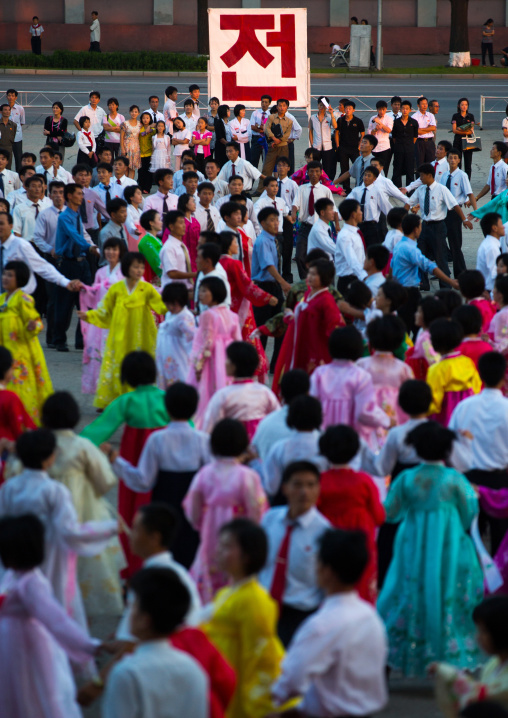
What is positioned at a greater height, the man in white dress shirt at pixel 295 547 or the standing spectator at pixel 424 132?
the standing spectator at pixel 424 132

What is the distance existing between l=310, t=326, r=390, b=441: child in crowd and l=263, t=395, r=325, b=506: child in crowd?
0.76 meters

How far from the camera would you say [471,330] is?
700cm

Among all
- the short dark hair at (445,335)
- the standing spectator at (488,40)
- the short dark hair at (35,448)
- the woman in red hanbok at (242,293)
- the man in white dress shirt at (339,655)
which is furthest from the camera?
the standing spectator at (488,40)

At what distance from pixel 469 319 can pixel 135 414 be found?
2.34 meters

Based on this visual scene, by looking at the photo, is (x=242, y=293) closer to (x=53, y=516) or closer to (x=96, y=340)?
(x=96, y=340)

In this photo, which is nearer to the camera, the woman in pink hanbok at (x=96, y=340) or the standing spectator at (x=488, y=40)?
the woman in pink hanbok at (x=96, y=340)

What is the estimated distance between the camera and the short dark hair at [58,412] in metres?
5.13

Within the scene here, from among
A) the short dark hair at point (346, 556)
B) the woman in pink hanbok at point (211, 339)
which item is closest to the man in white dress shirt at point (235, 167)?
the woman in pink hanbok at point (211, 339)

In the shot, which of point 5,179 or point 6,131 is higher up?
point 6,131

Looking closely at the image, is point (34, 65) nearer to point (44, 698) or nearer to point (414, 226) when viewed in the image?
point (414, 226)

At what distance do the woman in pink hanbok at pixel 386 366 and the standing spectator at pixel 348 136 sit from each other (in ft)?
38.1

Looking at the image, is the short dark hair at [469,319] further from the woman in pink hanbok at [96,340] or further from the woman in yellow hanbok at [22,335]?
the woman in pink hanbok at [96,340]

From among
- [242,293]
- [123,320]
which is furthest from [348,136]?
[123,320]

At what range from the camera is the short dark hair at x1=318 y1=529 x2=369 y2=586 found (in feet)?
12.0
